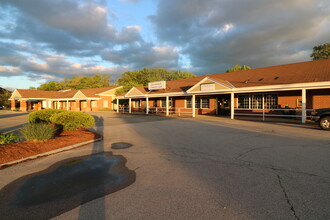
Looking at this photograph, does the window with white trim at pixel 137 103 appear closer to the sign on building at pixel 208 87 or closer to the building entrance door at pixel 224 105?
the building entrance door at pixel 224 105

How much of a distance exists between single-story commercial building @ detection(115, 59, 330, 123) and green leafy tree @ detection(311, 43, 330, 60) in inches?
665

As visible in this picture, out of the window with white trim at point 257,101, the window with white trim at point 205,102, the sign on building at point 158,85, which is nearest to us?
the window with white trim at point 257,101

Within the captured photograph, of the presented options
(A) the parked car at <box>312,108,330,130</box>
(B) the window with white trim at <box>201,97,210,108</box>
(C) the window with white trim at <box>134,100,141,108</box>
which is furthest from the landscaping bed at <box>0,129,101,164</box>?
(C) the window with white trim at <box>134,100,141,108</box>

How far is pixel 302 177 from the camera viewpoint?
3.83 meters

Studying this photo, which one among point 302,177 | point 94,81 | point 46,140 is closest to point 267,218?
point 302,177

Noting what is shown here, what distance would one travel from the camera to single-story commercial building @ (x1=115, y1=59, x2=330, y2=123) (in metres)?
13.6

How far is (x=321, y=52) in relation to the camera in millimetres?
30031

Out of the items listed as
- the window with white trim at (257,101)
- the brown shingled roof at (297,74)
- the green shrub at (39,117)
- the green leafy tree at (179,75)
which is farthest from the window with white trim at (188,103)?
the green leafy tree at (179,75)

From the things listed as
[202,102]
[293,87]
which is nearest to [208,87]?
[202,102]

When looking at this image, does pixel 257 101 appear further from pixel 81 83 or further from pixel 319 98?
pixel 81 83

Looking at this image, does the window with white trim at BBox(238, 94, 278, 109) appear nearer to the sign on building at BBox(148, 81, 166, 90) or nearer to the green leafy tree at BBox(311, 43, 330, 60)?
the sign on building at BBox(148, 81, 166, 90)

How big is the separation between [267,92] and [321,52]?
908 inches

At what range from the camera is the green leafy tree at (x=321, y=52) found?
29178 mm

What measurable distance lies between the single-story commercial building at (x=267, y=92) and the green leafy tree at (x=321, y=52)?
16880 mm
